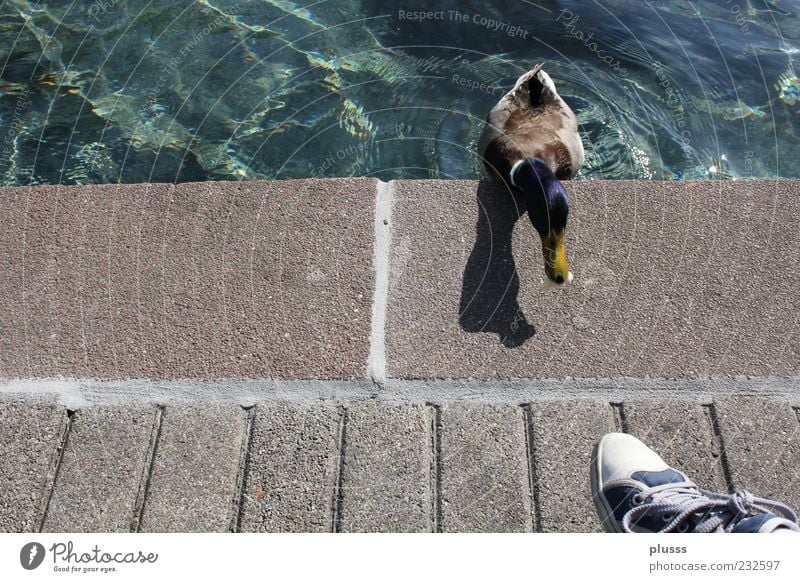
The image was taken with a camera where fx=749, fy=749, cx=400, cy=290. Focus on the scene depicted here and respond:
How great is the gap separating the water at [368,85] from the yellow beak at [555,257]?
1.65 m

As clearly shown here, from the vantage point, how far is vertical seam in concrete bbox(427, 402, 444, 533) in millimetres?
2689

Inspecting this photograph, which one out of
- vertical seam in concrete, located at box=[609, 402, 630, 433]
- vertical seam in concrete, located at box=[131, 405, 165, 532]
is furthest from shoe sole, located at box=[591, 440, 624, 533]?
vertical seam in concrete, located at box=[131, 405, 165, 532]

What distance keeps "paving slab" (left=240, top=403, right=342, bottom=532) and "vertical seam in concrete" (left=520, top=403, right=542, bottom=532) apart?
28.1 inches

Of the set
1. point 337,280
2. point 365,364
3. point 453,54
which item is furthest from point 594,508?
point 453,54

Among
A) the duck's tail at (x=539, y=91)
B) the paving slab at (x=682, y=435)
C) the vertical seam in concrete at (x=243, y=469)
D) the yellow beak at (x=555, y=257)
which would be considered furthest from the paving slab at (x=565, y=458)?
the duck's tail at (x=539, y=91)

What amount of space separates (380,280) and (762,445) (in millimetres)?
1663

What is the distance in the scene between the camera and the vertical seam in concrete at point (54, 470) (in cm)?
272

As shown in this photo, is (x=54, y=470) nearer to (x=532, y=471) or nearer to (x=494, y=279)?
(x=532, y=471)

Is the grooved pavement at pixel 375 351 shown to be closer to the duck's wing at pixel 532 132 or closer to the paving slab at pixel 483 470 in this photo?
the paving slab at pixel 483 470

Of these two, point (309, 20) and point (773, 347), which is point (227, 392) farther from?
point (309, 20)

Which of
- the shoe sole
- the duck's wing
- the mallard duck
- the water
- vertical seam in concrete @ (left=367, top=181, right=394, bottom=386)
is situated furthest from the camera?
the water

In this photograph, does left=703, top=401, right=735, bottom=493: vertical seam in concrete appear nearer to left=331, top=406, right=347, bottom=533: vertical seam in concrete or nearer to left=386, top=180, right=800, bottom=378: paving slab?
left=386, top=180, right=800, bottom=378: paving slab

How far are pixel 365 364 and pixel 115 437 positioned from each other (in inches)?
39.7
